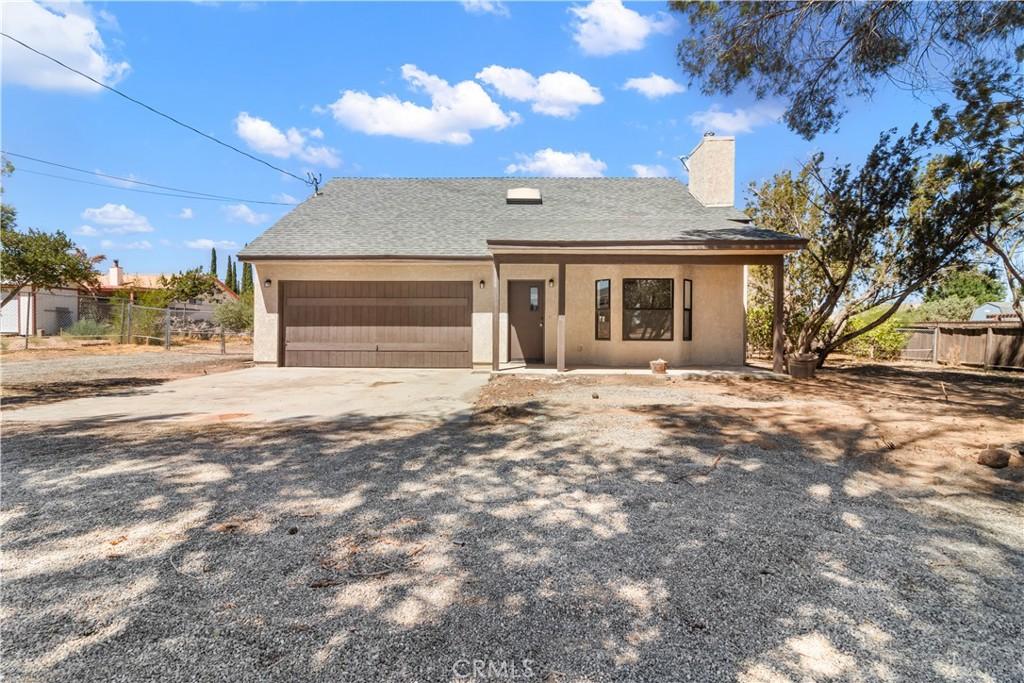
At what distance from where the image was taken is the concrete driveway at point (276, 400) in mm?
5902

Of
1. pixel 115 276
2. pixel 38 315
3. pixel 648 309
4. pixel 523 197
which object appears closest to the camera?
pixel 648 309

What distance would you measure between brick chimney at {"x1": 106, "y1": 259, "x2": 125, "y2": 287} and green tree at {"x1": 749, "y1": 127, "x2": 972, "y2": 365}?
3749 cm

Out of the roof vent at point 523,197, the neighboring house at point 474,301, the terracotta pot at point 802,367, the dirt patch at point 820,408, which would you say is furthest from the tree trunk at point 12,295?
the terracotta pot at point 802,367

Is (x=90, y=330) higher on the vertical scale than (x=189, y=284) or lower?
lower

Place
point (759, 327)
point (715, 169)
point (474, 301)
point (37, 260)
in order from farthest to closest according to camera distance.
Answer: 1. point (37, 260)
2. point (759, 327)
3. point (715, 169)
4. point (474, 301)

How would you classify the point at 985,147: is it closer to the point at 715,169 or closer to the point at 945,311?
the point at 715,169

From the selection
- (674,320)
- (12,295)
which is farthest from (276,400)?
(12,295)

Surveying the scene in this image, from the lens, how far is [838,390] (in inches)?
324

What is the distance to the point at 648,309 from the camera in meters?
11.4

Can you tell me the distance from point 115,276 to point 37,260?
62.1 ft

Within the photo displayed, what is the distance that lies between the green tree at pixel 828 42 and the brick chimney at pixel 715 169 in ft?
17.0

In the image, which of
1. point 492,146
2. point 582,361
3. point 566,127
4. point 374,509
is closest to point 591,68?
point 566,127

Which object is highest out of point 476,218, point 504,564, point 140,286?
point 476,218

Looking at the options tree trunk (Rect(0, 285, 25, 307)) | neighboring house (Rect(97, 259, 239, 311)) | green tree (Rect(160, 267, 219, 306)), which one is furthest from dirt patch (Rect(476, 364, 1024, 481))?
neighboring house (Rect(97, 259, 239, 311))
